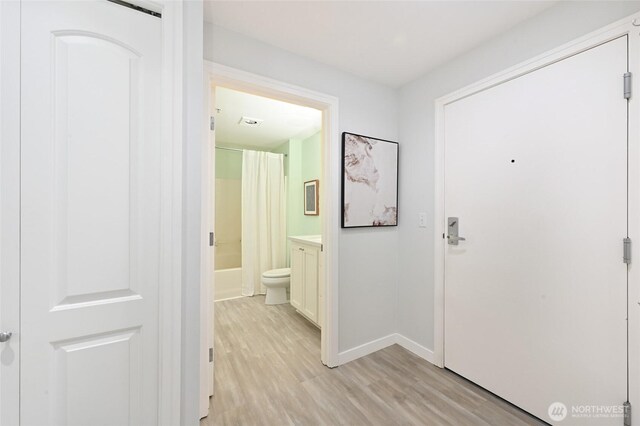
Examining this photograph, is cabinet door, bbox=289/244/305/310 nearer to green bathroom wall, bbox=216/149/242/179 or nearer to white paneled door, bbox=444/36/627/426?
white paneled door, bbox=444/36/627/426

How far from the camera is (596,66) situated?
1400mm

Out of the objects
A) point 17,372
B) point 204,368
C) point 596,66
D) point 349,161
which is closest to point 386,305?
point 349,161

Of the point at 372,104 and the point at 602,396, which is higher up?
the point at 372,104

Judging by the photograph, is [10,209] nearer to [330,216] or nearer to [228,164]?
[330,216]

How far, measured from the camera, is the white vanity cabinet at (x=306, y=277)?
273cm

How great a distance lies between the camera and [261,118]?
342 cm

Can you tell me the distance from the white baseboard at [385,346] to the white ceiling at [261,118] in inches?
92.7

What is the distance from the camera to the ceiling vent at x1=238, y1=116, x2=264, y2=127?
346 cm

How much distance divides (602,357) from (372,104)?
7.33 ft

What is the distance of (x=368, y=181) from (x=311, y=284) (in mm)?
1240

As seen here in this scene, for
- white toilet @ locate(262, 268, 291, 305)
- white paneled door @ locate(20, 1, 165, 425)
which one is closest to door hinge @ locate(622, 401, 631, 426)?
white paneled door @ locate(20, 1, 165, 425)

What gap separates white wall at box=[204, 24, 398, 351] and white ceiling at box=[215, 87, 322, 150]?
0.58m

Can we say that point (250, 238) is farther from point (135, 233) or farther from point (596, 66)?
point (596, 66)

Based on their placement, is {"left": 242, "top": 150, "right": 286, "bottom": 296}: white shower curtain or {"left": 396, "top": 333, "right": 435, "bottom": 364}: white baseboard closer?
{"left": 396, "top": 333, "right": 435, "bottom": 364}: white baseboard
